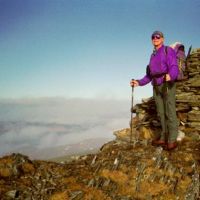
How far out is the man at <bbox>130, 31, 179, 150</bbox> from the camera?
1370 centimetres

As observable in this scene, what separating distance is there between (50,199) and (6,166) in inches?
115

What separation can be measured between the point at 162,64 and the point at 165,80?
0.88 m

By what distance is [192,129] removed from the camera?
681 inches

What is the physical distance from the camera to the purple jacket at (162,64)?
13.5m

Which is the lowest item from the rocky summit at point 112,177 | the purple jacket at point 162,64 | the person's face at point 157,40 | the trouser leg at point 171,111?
the rocky summit at point 112,177

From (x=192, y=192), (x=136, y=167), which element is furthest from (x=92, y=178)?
(x=192, y=192)

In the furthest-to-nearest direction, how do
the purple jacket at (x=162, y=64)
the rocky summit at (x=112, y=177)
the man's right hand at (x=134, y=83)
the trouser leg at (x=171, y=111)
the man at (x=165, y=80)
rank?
1. the man's right hand at (x=134, y=83)
2. the trouser leg at (x=171, y=111)
3. the man at (x=165, y=80)
4. the purple jacket at (x=162, y=64)
5. the rocky summit at (x=112, y=177)

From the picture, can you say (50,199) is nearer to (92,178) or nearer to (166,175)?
(92,178)

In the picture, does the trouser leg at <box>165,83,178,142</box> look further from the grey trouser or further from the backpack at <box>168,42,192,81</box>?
the backpack at <box>168,42,192,81</box>

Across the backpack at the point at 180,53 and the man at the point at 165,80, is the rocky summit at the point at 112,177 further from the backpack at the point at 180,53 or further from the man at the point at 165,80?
the backpack at the point at 180,53

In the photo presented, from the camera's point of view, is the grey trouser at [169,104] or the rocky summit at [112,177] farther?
the grey trouser at [169,104]

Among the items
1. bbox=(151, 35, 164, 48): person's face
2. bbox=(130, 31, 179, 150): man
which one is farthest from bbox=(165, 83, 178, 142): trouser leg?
bbox=(151, 35, 164, 48): person's face

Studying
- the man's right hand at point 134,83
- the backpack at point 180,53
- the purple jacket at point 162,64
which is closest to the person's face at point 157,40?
the purple jacket at point 162,64

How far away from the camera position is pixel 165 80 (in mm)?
13812
